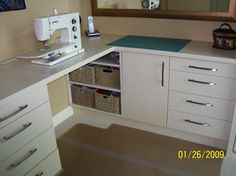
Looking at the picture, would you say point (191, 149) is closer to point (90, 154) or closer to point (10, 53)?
point (90, 154)

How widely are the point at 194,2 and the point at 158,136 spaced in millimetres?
1214

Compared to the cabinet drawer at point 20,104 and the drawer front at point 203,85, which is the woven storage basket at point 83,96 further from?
the cabinet drawer at point 20,104

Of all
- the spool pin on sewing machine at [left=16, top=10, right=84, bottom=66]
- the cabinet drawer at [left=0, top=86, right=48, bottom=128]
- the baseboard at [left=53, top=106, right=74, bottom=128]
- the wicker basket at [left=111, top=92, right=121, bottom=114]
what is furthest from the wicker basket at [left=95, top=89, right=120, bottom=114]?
the cabinet drawer at [left=0, top=86, right=48, bottom=128]

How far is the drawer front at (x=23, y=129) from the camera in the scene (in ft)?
4.60

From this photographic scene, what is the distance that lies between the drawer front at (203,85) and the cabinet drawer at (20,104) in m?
1.05

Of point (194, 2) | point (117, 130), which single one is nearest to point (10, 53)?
point (117, 130)

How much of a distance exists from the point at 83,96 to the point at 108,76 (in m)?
0.37

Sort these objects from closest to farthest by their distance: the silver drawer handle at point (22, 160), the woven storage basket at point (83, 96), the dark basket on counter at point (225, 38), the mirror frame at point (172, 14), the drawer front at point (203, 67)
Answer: the silver drawer handle at point (22, 160)
the drawer front at point (203, 67)
the dark basket on counter at point (225, 38)
the mirror frame at point (172, 14)
the woven storage basket at point (83, 96)

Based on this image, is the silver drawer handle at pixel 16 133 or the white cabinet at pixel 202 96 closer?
the silver drawer handle at pixel 16 133

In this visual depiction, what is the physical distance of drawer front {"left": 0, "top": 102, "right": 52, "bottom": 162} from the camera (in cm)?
140

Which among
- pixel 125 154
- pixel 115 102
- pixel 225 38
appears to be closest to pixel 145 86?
Answer: pixel 115 102

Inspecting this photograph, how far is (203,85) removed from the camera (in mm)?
2008

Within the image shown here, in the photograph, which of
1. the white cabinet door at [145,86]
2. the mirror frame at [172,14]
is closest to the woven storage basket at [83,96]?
the white cabinet door at [145,86]

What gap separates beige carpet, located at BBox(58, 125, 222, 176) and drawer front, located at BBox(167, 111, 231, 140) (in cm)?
16
